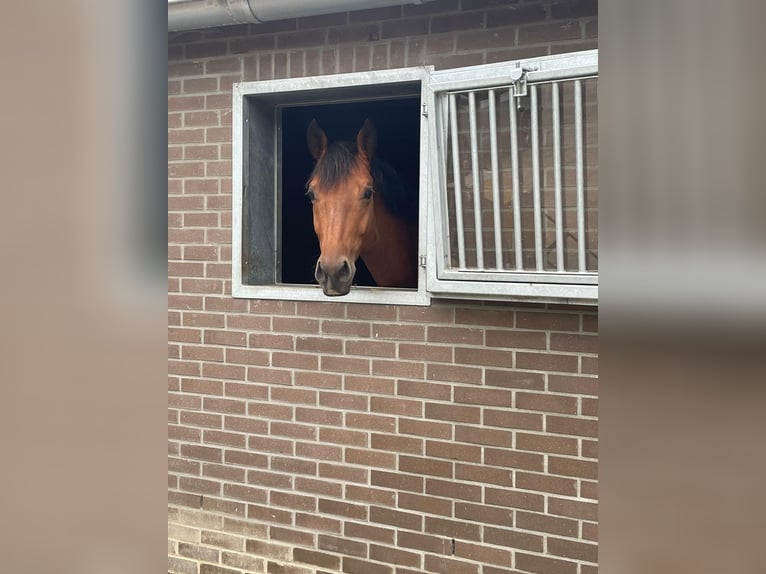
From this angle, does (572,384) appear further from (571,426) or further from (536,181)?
(536,181)

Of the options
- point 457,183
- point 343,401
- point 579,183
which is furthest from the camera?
point 343,401

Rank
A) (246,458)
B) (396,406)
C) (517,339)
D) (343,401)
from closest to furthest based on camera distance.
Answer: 1. (517,339)
2. (396,406)
3. (343,401)
4. (246,458)

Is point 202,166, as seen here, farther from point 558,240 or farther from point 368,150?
point 558,240

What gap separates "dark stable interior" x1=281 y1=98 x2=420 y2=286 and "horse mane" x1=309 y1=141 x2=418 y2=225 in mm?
115

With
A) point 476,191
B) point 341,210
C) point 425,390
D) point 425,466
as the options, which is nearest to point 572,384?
point 425,390

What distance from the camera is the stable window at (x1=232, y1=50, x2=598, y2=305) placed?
2.34 m

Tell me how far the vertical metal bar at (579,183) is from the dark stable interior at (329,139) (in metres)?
1.08

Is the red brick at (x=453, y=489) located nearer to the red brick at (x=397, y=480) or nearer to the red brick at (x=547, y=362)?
the red brick at (x=397, y=480)

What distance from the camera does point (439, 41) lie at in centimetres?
270

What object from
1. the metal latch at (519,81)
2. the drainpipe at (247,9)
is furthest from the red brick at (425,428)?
the drainpipe at (247,9)

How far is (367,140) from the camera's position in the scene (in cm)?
294

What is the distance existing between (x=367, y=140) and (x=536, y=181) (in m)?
0.88
